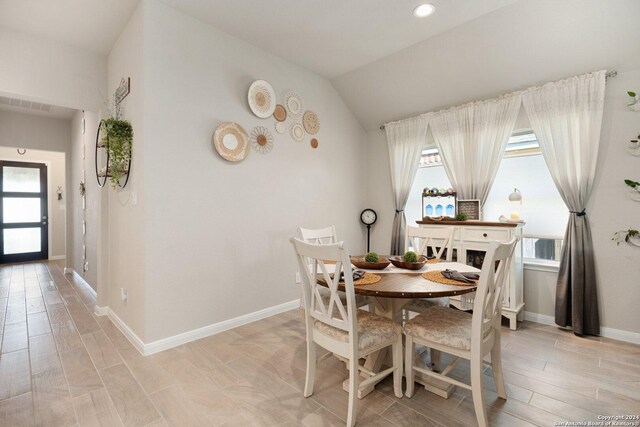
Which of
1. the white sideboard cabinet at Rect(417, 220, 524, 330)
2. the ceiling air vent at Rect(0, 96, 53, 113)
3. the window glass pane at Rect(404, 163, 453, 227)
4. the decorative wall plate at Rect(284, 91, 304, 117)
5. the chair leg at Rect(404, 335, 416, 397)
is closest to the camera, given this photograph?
the chair leg at Rect(404, 335, 416, 397)

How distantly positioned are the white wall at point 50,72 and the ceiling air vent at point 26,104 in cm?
178

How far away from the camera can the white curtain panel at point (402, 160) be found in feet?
13.1

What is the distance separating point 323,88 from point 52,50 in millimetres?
2906

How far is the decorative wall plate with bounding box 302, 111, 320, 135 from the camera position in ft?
12.2

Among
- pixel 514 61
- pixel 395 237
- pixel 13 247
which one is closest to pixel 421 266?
pixel 395 237

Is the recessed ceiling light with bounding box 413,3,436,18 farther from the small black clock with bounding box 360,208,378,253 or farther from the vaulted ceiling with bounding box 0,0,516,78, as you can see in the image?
the small black clock with bounding box 360,208,378,253

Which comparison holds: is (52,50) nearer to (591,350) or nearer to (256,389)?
(256,389)

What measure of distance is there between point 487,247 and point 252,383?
7.98 ft

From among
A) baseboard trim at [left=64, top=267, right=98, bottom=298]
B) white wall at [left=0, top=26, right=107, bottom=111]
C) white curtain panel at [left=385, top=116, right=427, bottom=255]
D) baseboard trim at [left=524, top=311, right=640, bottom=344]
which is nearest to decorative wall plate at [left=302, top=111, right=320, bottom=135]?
white curtain panel at [left=385, top=116, right=427, bottom=255]

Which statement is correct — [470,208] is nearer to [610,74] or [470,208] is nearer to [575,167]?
[575,167]

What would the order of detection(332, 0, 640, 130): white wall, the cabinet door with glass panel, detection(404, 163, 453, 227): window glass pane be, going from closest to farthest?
detection(332, 0, 640, 130): white wall, detection(404, 163, 453, 227): window glass pane, the cabinet door with glass panel

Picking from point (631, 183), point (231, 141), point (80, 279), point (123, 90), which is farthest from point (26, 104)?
point (631, 183)

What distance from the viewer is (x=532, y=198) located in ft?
10.7

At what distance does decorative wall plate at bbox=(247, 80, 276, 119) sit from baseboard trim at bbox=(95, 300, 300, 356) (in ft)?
7.01
